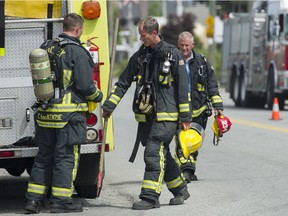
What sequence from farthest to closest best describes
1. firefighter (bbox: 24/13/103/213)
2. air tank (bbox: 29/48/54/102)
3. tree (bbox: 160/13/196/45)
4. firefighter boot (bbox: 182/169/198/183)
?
tree (bbox: 160/13/196/45) → firefighter boot (bbox: 182/169/198/183) → firefighter (bbox: 24/13/103/213) → air tank (bbox: 29/48/54/102)

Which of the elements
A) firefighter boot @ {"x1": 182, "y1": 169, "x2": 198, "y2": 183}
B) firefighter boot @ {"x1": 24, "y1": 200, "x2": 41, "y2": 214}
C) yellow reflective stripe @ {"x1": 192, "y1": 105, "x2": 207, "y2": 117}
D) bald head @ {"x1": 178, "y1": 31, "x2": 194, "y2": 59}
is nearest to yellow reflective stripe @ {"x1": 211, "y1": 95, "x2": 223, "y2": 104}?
yellow reflective stripe @ {"x1": 192, "y1": 105, "x2": 207, "y2": 117}

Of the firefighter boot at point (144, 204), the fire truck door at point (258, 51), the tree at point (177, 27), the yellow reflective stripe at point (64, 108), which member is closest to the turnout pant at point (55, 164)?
the yellow reflective stripe at point (64, 108)

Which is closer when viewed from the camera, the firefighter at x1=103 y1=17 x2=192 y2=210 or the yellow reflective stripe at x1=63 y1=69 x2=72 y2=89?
the yellow reflective stripe at x1=63 y1=69 x2=72 y2=89

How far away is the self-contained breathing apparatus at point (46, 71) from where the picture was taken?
8.84 metres

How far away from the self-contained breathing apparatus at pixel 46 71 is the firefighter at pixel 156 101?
0.57 metres

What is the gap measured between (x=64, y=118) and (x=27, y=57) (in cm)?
76

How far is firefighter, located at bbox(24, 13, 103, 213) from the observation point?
9.15 meters

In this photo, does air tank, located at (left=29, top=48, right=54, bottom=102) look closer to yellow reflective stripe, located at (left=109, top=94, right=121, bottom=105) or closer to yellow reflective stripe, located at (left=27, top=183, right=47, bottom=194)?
yellow reflective stripe, located at (left=109, top=94, right=121, bottom=105)

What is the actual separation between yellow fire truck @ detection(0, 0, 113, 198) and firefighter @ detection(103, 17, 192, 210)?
1.09 ft

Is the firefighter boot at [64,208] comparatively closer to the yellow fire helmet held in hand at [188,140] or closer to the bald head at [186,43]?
the yellow fire helmet held in hand at [188,140]

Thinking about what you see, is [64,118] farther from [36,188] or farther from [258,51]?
[258,51]

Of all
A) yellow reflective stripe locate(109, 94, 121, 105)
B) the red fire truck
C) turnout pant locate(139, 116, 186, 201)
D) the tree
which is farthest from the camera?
the tree

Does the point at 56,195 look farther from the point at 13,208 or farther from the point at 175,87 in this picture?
the point at 175,87

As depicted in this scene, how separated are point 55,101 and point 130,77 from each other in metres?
0.86
